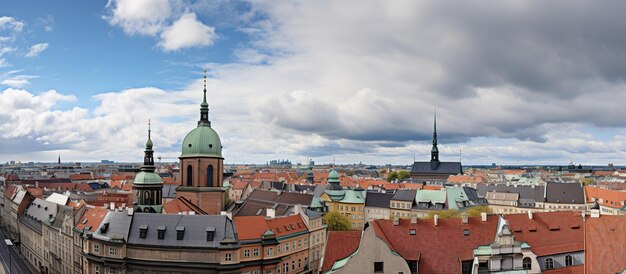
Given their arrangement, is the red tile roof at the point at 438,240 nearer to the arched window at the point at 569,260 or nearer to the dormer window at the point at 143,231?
the arched window at the point at 569,260

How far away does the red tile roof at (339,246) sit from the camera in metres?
49.6

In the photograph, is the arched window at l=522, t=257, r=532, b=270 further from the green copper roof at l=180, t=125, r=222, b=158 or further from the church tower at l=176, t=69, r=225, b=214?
the green copper roof at l=180, t=125, r=222, b=158

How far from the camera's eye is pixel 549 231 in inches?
2115

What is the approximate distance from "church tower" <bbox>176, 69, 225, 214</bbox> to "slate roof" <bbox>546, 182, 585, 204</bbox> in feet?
308

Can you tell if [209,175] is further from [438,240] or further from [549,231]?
[549,231]

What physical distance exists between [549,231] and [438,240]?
43.3ft

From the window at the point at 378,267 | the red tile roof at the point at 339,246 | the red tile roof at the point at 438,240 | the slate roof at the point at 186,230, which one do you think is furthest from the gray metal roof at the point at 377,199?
the window at the point at 378,267

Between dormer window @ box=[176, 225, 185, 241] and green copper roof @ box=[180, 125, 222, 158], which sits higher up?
green copper roof @ box=[180, 125, 222, 158]

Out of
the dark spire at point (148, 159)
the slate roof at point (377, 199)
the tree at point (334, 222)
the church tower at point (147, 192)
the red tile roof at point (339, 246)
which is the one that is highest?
the dark spire at point (148, 159)

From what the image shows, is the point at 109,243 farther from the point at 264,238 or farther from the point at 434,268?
the point at 434,268

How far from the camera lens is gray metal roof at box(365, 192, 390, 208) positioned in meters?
130

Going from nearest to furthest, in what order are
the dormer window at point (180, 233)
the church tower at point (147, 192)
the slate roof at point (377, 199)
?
1. the dormer window at point (180, 233)
2. the church tower at point (147, 192)
3. the slate roof at point (377, 199)

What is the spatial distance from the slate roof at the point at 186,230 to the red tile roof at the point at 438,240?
22.6 meters

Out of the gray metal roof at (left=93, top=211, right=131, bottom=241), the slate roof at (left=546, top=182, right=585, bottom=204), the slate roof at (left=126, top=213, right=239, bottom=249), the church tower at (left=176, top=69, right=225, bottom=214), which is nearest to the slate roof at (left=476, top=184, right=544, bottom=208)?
the slate roof at (left=546, top=182, right=585, bottom=204)
